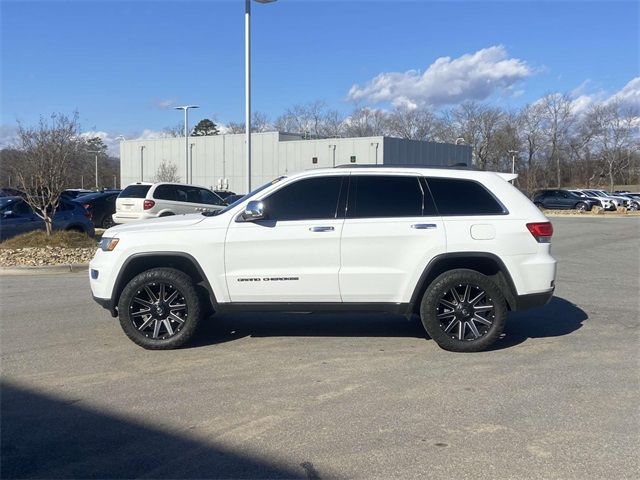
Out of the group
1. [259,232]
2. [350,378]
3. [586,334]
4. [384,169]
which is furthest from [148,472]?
[586,334]

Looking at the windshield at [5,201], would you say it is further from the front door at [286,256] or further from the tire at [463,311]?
the tire at [463,311]

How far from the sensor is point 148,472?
3.67 m

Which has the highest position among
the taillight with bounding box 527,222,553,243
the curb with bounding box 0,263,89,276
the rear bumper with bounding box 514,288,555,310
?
the taillight with bounding box 527,222,553,243

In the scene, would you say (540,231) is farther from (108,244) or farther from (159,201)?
(159,201)

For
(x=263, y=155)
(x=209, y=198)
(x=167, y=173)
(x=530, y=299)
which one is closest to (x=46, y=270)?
(x=209, y=198)

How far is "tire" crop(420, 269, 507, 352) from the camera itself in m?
6.05

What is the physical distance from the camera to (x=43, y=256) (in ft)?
42.3

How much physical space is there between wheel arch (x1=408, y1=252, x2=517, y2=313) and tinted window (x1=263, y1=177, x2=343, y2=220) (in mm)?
1137

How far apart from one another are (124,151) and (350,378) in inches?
2431

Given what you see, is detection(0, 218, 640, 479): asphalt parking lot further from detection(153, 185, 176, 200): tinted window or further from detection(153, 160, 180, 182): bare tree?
detection(153, 160, 180, 182): bare tree

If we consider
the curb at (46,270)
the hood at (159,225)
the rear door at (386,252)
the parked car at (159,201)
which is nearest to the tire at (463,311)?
the rear door at (386,252)

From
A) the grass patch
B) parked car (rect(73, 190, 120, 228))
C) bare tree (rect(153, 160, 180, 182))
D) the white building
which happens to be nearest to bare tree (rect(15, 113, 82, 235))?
the grass patch

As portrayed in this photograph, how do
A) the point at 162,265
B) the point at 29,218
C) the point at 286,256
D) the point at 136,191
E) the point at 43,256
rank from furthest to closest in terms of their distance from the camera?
the point at 136,191 → the point at 29,218 → the point at 43,256 → the point at 162,265 → the point at 286,256

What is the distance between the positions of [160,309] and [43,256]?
26.1ft
